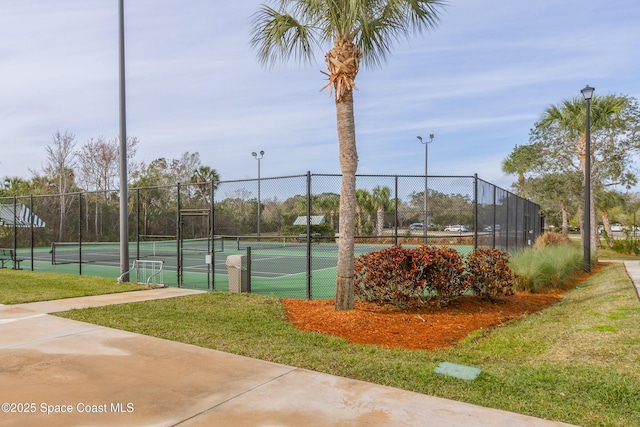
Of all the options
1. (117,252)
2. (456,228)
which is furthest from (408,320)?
(117,252)

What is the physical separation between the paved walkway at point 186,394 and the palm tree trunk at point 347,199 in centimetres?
296

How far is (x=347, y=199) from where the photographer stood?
818 centimetres

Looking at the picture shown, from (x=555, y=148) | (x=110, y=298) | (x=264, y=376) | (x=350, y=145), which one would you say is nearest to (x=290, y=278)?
(x=110, y=298)

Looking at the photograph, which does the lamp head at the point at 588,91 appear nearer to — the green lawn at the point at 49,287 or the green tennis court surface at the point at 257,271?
the green tennis court surface at the point at 257,271

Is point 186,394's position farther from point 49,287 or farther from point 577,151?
point 577,151

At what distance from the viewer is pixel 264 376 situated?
486cm

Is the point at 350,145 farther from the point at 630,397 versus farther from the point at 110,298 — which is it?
the point at 110,298

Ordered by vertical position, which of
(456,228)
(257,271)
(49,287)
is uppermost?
(456,228)

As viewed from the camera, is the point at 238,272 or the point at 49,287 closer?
the point at 238,272

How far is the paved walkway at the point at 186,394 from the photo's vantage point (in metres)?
3.81

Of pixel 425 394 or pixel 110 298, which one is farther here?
pixel 110 298

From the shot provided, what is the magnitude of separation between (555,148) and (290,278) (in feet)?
67.2

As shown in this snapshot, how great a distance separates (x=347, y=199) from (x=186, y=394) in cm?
460

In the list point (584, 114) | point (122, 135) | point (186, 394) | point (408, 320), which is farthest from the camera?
point (584, 114)
